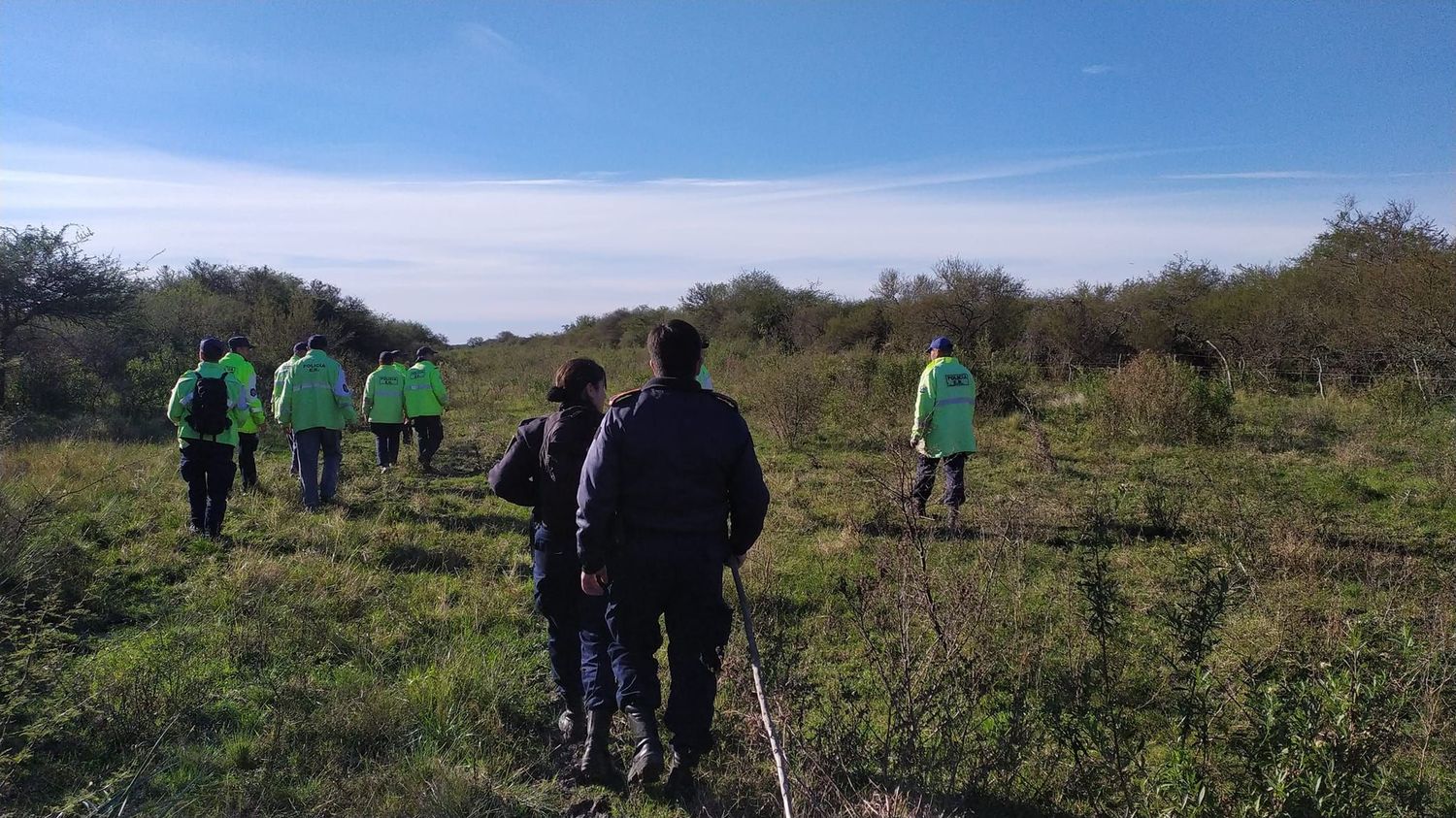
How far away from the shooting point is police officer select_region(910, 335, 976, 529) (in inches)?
→ 285

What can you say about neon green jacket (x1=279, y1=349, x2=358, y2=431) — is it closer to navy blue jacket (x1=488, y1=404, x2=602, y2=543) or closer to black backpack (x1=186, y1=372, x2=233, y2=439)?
black backpack (x1=186, y1=372, x2=233, y2=439)

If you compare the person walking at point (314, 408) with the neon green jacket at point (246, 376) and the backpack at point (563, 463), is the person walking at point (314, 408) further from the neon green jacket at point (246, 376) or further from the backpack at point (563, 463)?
the backpack at point (563, 463)

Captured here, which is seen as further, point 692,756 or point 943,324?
point 943,324

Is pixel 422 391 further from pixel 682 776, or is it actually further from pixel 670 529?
pixel 682 776

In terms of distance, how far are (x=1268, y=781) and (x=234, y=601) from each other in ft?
17.5

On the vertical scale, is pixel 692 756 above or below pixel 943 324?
below

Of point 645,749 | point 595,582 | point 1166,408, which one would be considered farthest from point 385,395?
point 1166,408

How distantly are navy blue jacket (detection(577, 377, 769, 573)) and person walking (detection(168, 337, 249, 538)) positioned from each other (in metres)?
4.84

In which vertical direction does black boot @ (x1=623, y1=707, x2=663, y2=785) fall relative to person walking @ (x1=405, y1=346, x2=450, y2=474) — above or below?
below

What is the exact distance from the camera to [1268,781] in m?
2.59

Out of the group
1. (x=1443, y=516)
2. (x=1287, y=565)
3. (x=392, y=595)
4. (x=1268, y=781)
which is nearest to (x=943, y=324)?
(x=1443, y=516)

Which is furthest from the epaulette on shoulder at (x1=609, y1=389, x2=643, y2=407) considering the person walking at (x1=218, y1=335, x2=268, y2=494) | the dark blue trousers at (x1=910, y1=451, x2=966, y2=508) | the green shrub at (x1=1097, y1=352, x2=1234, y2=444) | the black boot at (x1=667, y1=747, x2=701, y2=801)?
the green shrub at (x1=1097, y1=352, x2=1234, y2=444)

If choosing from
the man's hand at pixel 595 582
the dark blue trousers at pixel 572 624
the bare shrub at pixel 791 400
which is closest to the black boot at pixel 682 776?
the dark blue trousers at pixel 572 624

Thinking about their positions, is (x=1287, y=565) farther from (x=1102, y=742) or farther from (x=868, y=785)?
(x=868, y=785)
